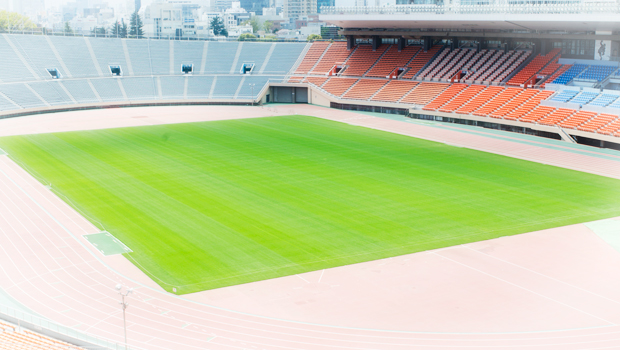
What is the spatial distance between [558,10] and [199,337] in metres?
45.7

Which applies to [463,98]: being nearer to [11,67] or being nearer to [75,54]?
[75,54]

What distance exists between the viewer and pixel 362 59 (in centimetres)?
7556

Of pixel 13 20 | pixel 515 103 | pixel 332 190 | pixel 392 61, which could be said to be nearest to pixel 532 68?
pixel 515 103

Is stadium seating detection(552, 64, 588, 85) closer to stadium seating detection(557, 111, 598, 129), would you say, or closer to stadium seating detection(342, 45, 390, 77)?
stadium seating detection(557, 111, 598, 129)

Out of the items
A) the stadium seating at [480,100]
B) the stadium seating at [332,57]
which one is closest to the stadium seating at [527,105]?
the stadium seating at [480,100]

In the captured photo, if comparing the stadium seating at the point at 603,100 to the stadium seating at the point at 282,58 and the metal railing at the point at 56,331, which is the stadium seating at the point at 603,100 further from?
the metal railing at the point at 56,331

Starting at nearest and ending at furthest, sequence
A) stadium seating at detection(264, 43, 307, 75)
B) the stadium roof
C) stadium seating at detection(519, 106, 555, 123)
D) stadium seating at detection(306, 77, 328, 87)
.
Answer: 1. the stadium roof
2. stadium seating at detection(519, 106, 555, 123)
3. stadium seating at detection(306, 77, 328, 87)
4. stadium seating at detection(264, 43, 307, 75)

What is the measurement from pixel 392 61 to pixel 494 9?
17044 mm

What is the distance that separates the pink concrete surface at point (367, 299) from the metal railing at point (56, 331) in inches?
23.3

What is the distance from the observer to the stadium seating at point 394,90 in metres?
64.9

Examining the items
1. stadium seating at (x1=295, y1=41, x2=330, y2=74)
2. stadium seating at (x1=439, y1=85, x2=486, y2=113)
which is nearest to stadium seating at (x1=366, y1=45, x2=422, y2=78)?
stadium seating at (x1=295, y1=41, x2=330, y2=74)

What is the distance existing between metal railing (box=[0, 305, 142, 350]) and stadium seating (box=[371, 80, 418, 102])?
50.0 meters

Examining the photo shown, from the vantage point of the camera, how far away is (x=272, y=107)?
69.3 meters

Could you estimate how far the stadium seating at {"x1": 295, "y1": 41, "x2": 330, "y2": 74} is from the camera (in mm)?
76562
